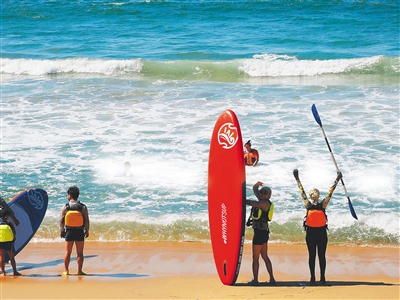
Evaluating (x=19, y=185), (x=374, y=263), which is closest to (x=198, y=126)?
(x=19, y=185)

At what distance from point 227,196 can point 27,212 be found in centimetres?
315

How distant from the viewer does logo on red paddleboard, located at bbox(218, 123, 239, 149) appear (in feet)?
22.7

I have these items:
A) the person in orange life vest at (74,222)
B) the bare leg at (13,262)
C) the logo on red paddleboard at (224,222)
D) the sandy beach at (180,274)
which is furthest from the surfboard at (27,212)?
the logo on red paddleboard at (224,222)

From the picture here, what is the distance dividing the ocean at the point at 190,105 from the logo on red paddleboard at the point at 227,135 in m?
2.56

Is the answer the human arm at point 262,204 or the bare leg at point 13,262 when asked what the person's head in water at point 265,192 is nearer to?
the human arm at point 262,204

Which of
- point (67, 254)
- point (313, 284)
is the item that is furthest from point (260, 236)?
point (67, 254)

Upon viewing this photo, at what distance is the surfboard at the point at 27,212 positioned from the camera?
334 inches

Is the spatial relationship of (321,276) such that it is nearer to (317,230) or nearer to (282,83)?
(317,230)

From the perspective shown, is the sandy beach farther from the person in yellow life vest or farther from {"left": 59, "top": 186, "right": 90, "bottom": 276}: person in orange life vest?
{"left": 59, "top": 186, "right": 90, "bottom": 276}: person in orange life vest

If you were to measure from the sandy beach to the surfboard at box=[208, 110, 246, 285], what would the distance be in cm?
36

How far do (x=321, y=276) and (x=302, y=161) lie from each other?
209 inches

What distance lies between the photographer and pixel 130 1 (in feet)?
105

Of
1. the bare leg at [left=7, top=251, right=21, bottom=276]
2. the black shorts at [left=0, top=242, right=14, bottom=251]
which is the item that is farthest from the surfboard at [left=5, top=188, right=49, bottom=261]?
the black shorts at [left=0, top=242, right=14, bottom=251]

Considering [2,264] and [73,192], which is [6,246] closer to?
[2,264]
